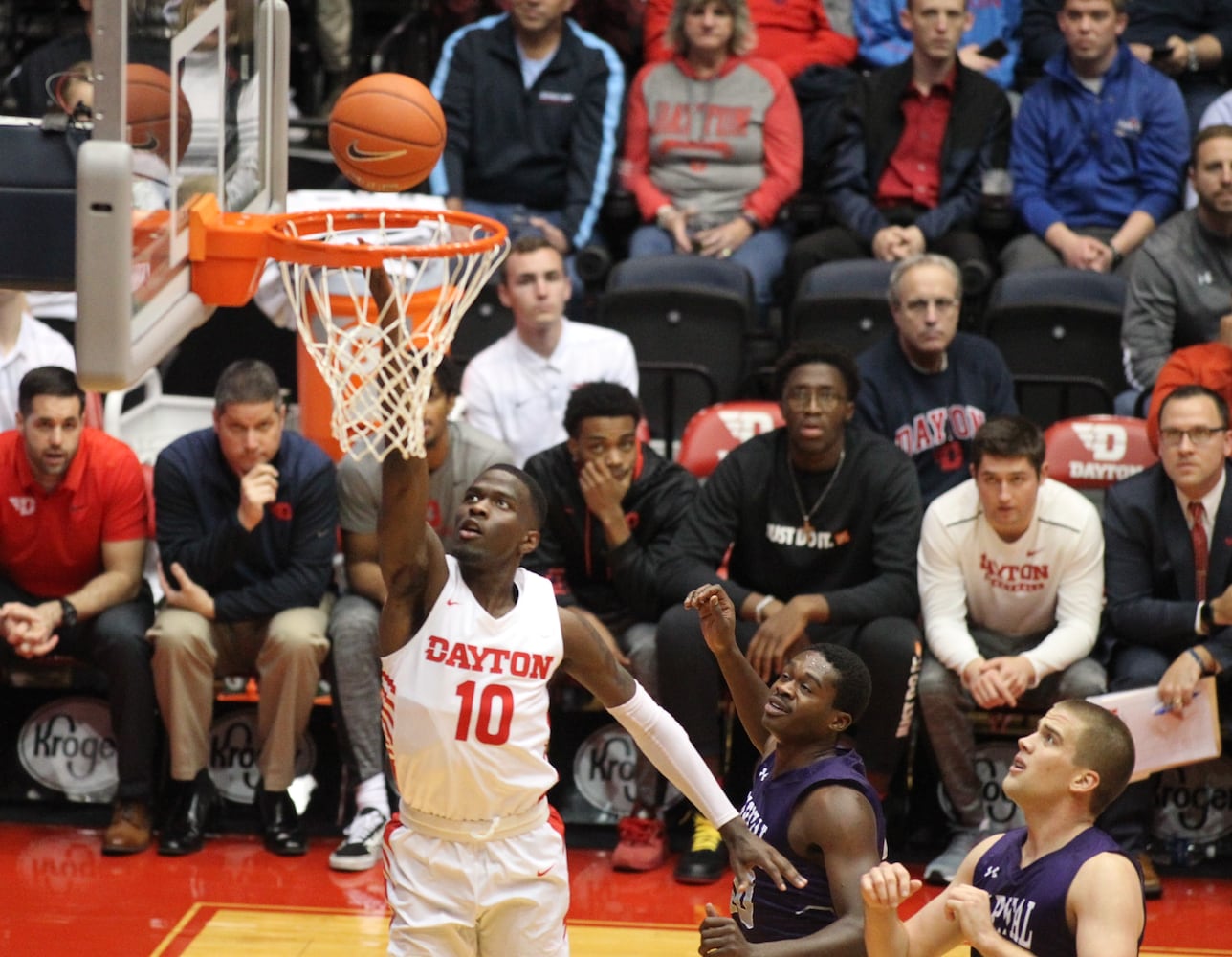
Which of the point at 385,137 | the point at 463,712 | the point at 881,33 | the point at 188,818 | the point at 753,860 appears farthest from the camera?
the point at 881,33

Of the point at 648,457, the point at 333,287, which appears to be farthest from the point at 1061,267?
the point at 333,287

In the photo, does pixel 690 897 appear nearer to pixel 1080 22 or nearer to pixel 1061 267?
pixel 1061 267

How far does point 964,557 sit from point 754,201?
106 inches

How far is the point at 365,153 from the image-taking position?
4.86 m

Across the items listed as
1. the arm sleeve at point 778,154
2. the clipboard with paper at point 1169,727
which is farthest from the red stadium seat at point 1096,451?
the arm sleeve at point 778,154

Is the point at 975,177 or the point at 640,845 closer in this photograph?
the point at 640,845

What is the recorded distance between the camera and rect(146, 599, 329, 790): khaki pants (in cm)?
702

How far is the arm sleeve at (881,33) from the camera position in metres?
9.60

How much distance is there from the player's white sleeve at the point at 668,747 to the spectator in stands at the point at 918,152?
4.33 m

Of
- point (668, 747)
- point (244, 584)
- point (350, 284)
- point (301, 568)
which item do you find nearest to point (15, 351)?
point (244, 584)

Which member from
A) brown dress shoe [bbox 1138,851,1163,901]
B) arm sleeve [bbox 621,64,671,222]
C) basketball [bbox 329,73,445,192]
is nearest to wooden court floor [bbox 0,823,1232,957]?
brown dress shoe [bbox 1138,851,1163,901]

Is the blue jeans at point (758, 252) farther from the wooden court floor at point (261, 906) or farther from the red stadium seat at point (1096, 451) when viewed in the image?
the wooden court floor at point (261, 906)

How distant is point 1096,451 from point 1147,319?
0.79 metres

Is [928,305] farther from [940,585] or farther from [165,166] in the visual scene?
[165,166]
